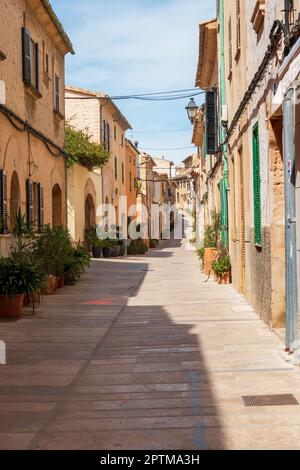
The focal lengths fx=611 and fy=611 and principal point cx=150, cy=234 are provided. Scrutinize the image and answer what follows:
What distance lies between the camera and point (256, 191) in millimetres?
9156

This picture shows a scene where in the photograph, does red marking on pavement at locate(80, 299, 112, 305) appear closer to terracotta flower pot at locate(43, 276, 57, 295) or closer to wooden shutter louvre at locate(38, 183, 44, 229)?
terracotta flower pot at locate(43, 276, 57, 295)

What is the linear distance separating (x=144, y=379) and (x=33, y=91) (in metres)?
10.3

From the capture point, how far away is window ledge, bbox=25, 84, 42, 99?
1413 cm

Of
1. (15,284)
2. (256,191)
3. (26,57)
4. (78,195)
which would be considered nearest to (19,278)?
(15,284)

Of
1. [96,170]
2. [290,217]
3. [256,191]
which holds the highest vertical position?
[96,170]

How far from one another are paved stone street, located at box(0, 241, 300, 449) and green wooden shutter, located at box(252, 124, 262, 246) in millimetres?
1260

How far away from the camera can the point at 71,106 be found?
30172 mm

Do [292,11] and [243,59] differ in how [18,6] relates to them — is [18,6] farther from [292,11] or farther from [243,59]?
[292,11]

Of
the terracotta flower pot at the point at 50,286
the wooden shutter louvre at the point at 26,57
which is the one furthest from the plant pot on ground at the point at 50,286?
the wooden shutter louvre at the point at 26,57

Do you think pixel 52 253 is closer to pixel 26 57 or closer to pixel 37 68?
pixel 26 57

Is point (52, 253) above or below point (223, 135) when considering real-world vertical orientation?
below

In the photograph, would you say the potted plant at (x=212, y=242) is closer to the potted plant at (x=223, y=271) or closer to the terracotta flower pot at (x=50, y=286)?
the potted plant at (x=223, y=271)

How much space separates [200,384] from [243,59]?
21.4 feet
